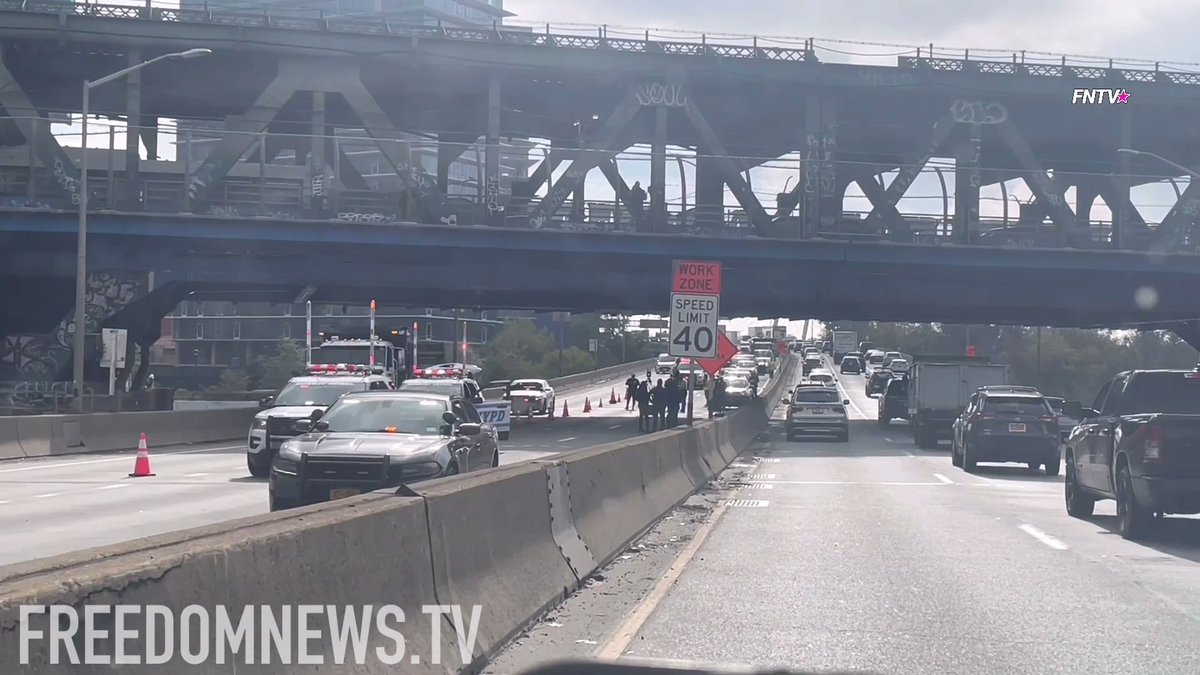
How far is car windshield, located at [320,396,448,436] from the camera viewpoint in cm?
1567

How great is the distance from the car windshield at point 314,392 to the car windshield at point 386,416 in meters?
7.03

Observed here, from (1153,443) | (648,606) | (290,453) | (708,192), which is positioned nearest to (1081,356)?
(708,192)

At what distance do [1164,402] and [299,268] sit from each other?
1315 inches

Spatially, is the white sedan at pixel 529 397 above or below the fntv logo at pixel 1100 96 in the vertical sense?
below

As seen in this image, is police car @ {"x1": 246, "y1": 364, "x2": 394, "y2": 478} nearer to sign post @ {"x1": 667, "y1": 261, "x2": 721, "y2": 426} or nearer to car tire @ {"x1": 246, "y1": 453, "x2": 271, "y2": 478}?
car tire @ {"x1": 246, "y1": 453, "x2": 271, "y2": 478}

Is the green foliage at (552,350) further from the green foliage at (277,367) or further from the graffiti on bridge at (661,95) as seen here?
the graffiti on bridge at (661,95)

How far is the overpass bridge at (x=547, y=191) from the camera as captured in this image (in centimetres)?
4388

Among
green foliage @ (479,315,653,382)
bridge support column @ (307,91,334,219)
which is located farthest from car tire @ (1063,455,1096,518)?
green foliage @ (479,315,653,382)

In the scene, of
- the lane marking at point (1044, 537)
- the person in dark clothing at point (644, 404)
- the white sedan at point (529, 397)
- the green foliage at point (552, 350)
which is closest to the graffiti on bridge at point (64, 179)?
the white sedan at point (529, 397)

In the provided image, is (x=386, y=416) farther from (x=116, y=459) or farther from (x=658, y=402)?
(x=658, y=402)

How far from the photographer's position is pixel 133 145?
45.8 meters

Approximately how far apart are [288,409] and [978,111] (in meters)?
36.9
